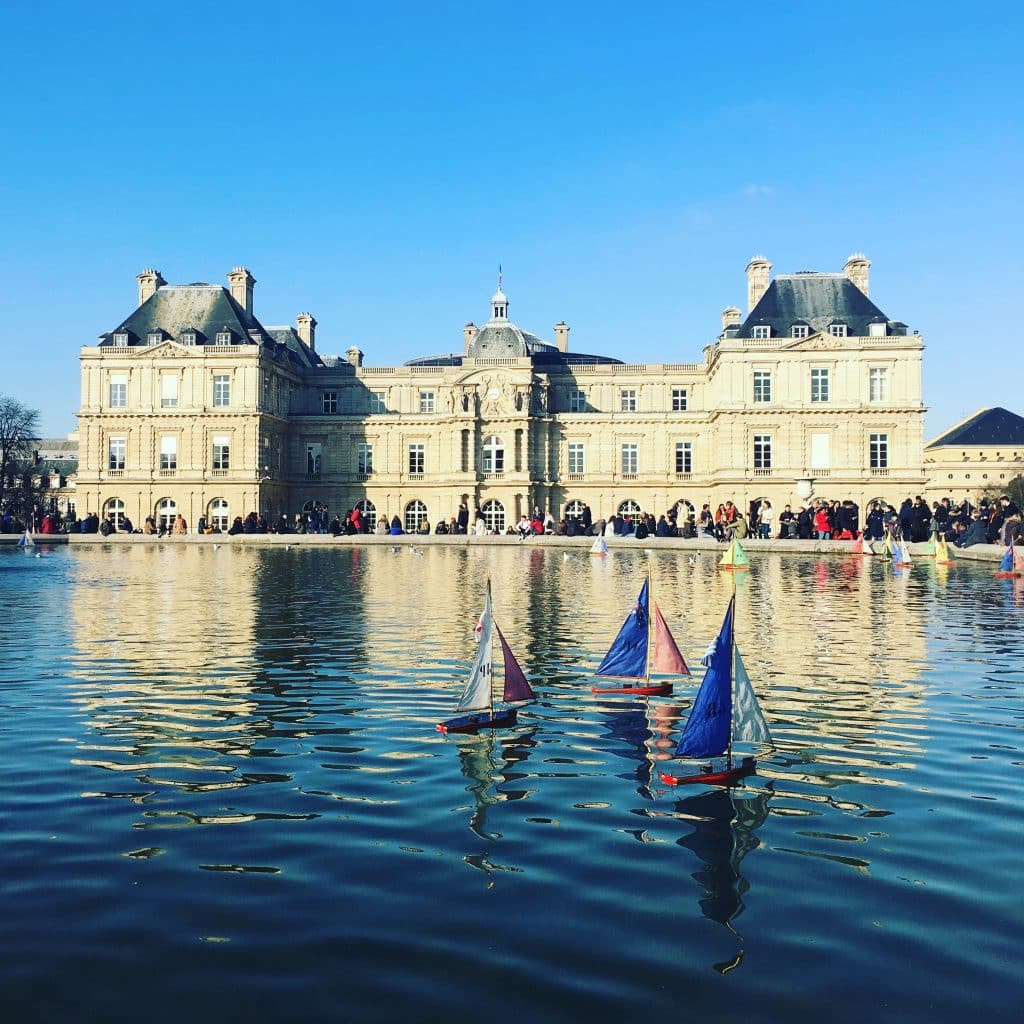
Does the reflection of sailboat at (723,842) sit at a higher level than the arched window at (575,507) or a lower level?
lower

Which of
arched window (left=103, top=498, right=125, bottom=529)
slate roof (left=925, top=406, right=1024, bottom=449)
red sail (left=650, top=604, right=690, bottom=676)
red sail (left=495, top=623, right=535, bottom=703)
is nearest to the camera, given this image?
red sail (left=495, top=623, right=535, bottom=703)

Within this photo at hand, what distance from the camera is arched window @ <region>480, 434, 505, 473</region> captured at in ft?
220

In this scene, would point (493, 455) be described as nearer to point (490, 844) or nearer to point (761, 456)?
point (761, 456)

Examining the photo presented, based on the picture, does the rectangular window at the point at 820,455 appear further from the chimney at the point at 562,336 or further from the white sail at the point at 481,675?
the white sail at the point at 481,675

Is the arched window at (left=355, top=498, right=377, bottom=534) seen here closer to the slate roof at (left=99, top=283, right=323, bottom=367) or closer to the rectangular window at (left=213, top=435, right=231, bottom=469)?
the rectangular window at (left=213, top=435, right=231, bottom=469)

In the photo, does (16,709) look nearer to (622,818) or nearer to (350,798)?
(350,798)

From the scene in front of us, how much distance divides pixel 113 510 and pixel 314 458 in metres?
12.5

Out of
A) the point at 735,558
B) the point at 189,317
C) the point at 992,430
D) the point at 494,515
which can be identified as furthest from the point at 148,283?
the point at 992,430

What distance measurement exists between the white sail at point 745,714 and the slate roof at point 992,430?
131m

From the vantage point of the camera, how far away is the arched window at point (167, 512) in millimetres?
65250

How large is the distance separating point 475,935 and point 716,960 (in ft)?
3.87

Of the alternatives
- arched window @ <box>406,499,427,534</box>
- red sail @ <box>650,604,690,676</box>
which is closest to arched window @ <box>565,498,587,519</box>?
arched window @ <box>406,499,427,534</box>

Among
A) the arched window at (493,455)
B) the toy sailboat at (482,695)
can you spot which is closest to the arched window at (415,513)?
the arched window at (493,455)

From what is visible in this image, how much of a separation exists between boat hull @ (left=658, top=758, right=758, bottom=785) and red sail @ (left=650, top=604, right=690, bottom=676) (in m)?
3.59
